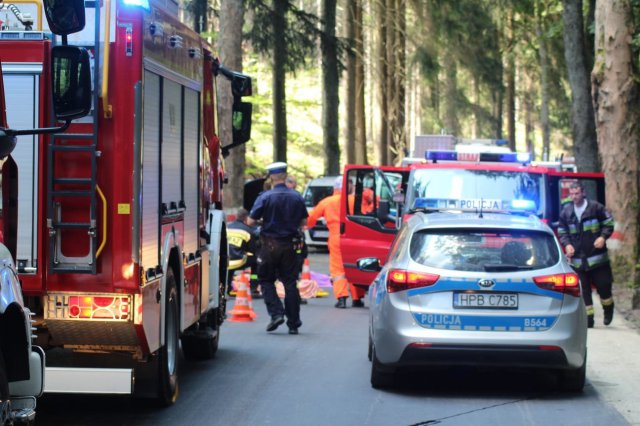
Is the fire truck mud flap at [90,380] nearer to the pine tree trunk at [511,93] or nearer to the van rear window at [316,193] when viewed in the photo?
the van rear window at [316,193]

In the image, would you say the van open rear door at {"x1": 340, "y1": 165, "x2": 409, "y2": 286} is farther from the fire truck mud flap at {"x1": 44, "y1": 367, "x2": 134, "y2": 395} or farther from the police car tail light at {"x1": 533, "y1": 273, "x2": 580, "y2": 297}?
the fire truck mud flap at {"x1": 44, "y1": 367, "x2": 134, "y2": 395}

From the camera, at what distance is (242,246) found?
18062 mm

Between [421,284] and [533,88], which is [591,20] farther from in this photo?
[533,88]

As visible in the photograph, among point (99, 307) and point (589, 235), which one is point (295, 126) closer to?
point (589, 235)

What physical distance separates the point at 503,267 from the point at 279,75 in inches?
920

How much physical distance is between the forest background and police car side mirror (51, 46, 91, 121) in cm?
1020

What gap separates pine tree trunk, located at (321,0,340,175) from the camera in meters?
32.7

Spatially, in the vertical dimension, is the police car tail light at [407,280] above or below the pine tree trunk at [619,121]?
A: below

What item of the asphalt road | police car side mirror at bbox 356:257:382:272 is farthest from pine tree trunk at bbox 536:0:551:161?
the asphalt road

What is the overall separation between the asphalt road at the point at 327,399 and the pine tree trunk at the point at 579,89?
1632 centimetres

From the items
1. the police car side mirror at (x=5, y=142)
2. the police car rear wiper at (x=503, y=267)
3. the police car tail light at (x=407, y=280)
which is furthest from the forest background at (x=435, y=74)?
the police car side mirror at (x=5, y=142)

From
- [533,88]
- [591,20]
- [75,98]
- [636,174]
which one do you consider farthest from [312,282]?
[533,88]

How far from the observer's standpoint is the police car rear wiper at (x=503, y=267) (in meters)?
9.62

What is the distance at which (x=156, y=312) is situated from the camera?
327 inches
